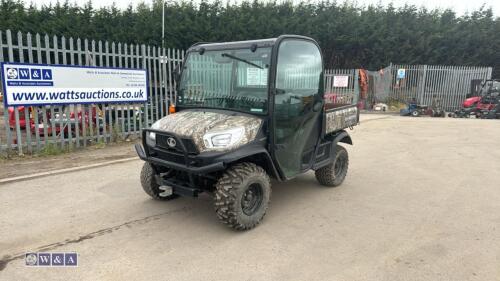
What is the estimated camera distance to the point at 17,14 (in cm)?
2691

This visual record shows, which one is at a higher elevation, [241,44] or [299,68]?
[241,44]

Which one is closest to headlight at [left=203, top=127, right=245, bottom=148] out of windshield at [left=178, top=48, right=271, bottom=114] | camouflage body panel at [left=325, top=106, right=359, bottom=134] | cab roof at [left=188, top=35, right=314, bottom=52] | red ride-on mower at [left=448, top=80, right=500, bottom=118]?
windshield at [left=178, top=48, right=271, bottom=114]

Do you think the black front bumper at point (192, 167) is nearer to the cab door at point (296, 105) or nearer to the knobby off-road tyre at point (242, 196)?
the knobby off-road tyre at point (242, 196)

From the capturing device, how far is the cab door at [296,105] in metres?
3.91

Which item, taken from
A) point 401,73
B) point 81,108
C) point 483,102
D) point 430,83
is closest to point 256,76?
point 81,108

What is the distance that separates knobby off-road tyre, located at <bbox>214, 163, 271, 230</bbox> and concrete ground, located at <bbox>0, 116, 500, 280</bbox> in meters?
0.18

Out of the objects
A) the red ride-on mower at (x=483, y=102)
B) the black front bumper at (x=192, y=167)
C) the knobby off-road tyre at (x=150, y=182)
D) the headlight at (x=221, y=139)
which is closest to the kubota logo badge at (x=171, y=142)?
the black front bumper at (x=192, y=167)

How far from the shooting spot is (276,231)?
3.75m

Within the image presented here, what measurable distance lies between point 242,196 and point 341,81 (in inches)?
690

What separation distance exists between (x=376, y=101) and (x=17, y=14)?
1102 inches

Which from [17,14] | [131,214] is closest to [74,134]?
[131,214]

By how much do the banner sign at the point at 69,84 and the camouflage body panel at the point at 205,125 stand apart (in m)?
4.12

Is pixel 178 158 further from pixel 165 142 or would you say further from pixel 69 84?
pixel 69 84

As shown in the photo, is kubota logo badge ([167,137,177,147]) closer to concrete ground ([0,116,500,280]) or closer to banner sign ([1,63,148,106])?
concrete ground ([0,116,500,280])
